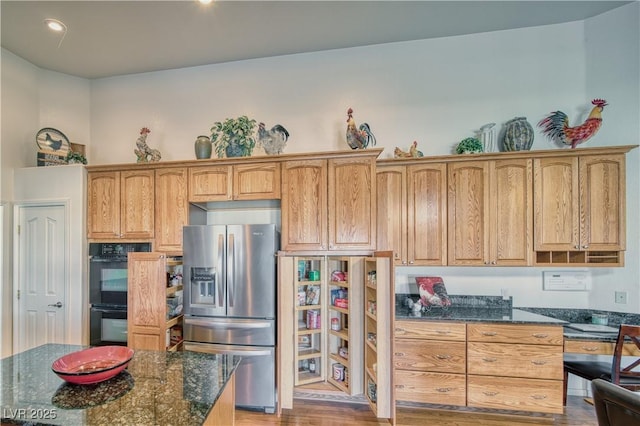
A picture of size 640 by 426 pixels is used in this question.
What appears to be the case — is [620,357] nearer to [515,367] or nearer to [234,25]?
[515,367]

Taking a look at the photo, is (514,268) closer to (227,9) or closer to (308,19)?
(308,19)

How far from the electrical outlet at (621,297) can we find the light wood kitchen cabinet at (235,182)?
3.33 m

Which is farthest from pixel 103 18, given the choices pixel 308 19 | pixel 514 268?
pixel 514 268

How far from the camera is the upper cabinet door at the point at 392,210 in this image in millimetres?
2736

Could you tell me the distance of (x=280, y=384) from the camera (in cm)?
237

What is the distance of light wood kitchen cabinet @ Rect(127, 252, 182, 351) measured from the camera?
2.62 metres

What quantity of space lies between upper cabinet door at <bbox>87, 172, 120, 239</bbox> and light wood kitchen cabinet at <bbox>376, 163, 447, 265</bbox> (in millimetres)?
2809

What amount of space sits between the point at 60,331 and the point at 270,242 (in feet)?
8.59

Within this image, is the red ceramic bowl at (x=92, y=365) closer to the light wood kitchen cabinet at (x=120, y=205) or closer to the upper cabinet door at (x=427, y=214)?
the light wood kitchen cabinet at (x=120, y=205)

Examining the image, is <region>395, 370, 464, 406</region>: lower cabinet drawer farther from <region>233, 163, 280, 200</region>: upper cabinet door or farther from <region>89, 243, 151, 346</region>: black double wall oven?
<region>89, 243, 151, 346</region>: black double wall oven

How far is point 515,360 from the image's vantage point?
229 centimetres

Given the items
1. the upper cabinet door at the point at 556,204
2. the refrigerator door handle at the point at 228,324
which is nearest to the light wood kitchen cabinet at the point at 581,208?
the upper cabinet door at the point at 556,204

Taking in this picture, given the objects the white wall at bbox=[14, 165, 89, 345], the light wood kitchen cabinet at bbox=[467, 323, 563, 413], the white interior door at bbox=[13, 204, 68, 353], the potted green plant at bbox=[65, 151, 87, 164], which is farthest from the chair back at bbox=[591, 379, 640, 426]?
the potted green plant at bbox=[65, 151, 87, 164]

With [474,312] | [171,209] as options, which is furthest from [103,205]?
[474,312]
